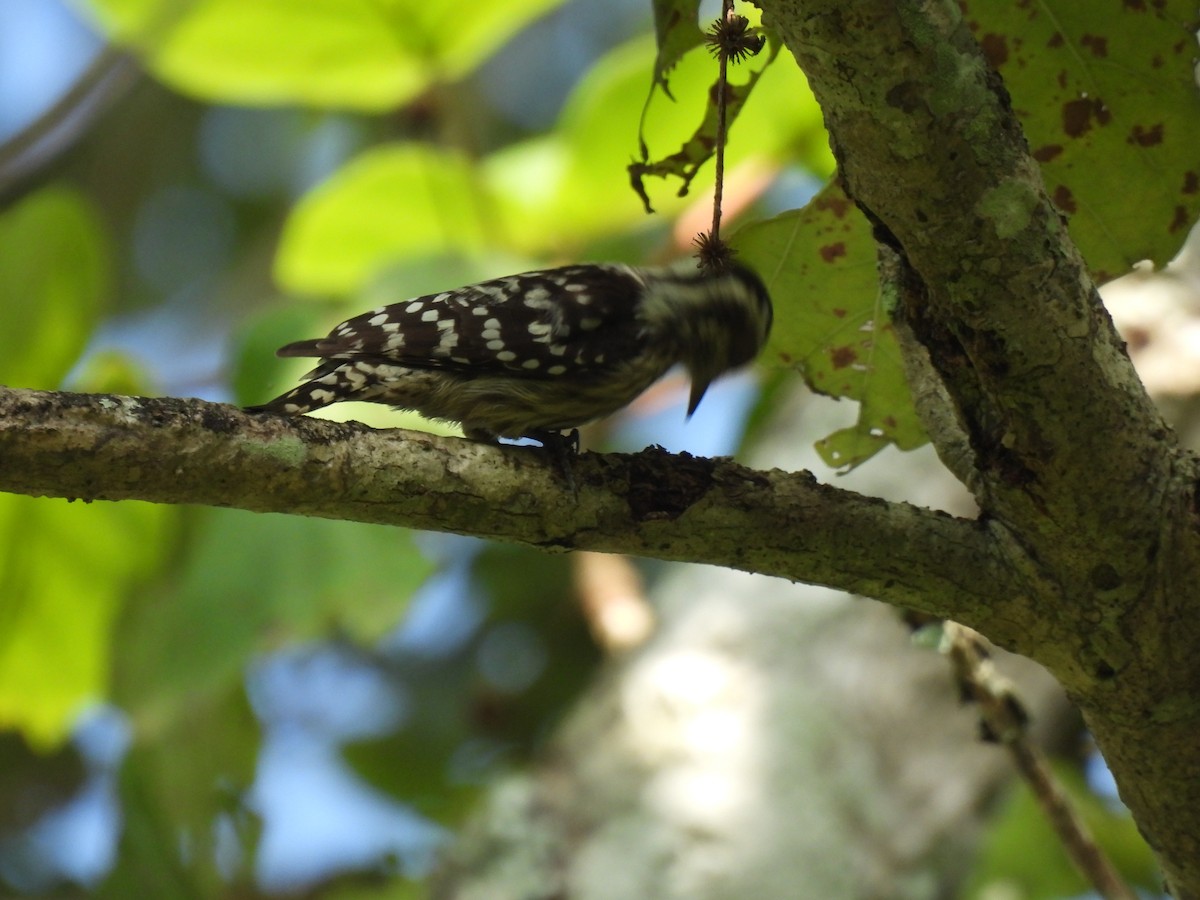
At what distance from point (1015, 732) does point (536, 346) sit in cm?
139

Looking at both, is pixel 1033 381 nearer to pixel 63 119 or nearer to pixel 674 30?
pixel 674 30

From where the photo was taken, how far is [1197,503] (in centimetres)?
203

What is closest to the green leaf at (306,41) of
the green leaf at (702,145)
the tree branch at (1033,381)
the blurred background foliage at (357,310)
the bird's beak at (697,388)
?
the blurred background foliage at (357,310)

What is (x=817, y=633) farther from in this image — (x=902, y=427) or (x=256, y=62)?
(x=256, y=62)

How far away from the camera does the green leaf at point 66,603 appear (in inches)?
171

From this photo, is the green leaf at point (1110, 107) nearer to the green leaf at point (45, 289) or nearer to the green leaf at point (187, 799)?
the green leaf at point (45, 289)

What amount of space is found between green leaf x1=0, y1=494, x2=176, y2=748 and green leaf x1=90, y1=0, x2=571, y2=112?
1.55 metres

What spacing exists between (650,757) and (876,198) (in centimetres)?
301

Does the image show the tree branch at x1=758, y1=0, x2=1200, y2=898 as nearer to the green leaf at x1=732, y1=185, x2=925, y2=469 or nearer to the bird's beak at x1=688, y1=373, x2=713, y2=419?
the green leaf at x1=732, y1=185, x2=925, y2=469

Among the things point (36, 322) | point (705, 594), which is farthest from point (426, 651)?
point (36, 322)

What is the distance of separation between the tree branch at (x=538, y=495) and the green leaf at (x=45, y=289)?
229 cm

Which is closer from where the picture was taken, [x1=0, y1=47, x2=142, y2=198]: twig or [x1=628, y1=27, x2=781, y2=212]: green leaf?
[x1=628, y1=27, x2=781, y2=212]: green leaf

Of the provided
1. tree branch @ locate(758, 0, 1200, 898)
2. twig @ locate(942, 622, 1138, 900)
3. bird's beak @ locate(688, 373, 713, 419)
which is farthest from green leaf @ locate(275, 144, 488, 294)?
tree branch @ locate(758, 0, 1200, 898)

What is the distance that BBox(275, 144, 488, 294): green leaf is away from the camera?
4.66 meters
